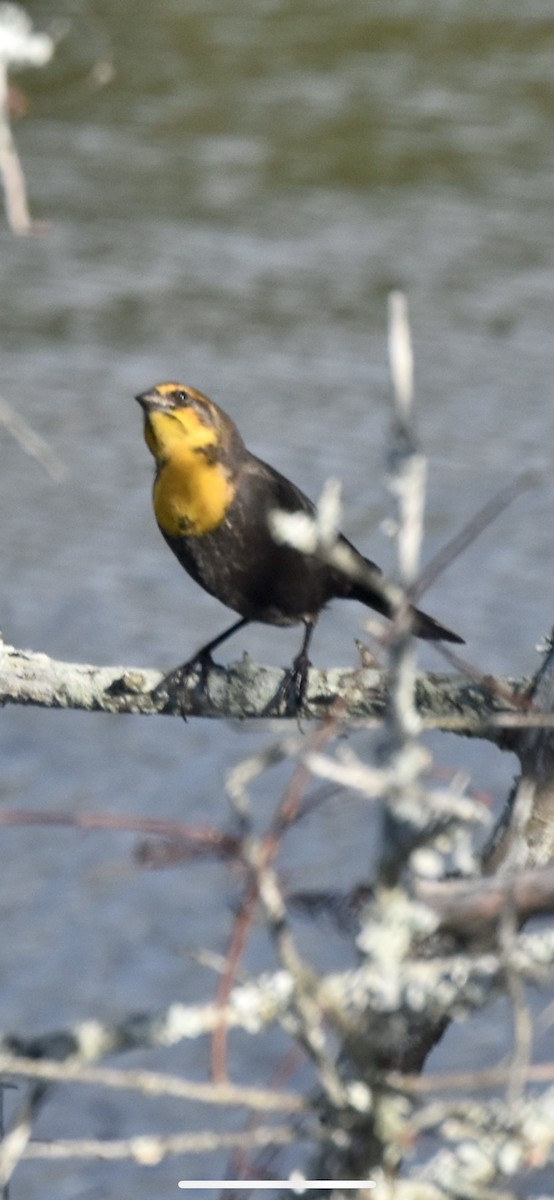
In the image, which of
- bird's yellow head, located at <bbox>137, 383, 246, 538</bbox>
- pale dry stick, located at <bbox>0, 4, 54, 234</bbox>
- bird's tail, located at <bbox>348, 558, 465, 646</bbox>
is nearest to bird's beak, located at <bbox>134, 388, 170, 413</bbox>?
bird's yellow head, located at <bbox>137, 383, 246, 538</bbox>

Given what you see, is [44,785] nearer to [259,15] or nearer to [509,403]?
[509,403]

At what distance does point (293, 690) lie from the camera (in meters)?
4.34

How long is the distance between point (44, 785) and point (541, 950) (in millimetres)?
6076

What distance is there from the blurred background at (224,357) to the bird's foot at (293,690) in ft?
2.78

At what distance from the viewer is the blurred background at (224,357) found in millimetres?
7676

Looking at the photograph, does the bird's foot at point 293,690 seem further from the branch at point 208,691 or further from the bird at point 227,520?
the bird at point 227,520

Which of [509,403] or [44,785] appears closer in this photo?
[44,785]

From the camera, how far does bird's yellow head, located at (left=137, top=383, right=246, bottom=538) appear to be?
4930 mm

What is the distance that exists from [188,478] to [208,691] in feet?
2.30

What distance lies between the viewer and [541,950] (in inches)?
96.2

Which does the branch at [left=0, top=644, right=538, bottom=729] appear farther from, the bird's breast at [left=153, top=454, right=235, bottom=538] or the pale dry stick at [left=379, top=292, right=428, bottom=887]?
the pale dry stick at [left=379, top=292, right=428, bottom=887]

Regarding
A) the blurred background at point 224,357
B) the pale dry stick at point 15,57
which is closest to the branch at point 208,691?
the blurred background at point 224,357

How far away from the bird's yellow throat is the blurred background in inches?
31.9

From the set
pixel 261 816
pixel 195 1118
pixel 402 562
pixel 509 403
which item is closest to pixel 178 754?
pixel 261 816
